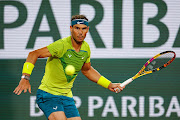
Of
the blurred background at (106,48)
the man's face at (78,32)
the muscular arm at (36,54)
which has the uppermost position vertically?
the man's face at (78,32)

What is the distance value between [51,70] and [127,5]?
9.57 feet

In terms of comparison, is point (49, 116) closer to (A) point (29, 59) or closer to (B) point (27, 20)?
(A) point (29, 59)

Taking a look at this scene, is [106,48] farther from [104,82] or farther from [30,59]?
[30,59]

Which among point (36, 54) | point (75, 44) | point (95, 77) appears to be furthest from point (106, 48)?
point (36, 54)

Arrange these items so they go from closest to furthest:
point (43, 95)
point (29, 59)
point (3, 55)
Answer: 1. point (29, 59)
2. point (43, 95)
3. point (3, 55)

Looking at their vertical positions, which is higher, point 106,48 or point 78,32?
point 78,32

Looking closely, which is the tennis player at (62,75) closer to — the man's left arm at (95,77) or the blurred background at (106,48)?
the man's left arm at (95,77)

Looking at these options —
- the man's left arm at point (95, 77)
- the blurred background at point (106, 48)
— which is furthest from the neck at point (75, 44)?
the blurred background at point (106, 48)

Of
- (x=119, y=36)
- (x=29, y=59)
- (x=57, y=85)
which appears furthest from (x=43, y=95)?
(x=119, y=36)

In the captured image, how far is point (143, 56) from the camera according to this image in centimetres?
654

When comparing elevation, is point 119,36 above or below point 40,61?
above

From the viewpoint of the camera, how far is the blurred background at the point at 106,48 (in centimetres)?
648

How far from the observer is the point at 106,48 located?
652 centimetres

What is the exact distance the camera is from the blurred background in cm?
648
